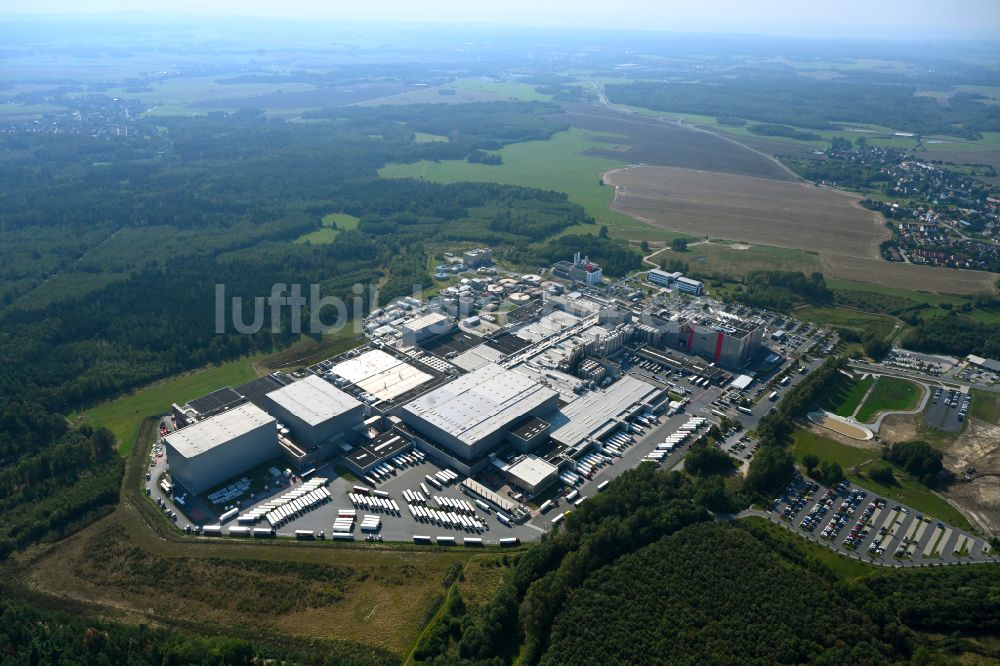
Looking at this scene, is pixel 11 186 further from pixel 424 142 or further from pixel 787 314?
pixel 787 314

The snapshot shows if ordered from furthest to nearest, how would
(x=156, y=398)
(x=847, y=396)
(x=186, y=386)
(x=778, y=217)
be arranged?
1. (x=778, y=217)
2. (x=186, y=386)
3. (x=847, y=396)
4. (x=156, y=398)

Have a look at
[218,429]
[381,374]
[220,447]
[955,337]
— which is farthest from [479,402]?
[955,337]

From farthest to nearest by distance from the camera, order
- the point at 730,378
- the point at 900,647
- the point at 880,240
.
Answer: the point at 880,240 → the point at 730,378 → the point at 900,647

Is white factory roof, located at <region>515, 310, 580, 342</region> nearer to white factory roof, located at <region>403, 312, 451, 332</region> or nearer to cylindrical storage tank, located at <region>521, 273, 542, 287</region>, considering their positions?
white factory roof, located at <region>403, 312, 451, 332</region>

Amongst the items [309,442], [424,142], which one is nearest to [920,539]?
[309,442]

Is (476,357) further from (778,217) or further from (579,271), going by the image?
(778,217)

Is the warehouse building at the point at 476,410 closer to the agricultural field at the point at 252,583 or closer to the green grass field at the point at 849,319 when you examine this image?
the agricultural field at the point at 252,583
